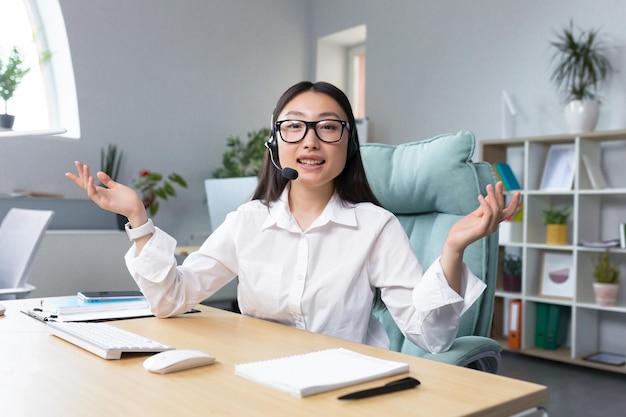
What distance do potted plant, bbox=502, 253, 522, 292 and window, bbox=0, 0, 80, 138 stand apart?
119 inches

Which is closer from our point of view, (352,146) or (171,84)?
(352,146)

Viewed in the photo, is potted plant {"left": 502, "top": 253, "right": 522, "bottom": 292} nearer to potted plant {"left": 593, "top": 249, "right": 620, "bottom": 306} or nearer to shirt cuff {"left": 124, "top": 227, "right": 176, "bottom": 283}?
potted plant {"left": 593, "top": 249, "right": 620, "bottom": 306}

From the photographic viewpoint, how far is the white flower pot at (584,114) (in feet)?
11.6

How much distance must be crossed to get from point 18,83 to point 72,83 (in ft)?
1.52

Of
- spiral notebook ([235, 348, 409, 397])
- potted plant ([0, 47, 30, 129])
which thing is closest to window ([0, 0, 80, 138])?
potted plant ([0, 47, 30, 129])

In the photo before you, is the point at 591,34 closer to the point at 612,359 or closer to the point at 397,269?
the point at 612,359

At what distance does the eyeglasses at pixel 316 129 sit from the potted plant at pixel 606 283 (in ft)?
8.51

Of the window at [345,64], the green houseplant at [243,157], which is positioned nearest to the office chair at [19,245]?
the green houseplant at [243,157]

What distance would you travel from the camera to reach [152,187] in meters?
4.38

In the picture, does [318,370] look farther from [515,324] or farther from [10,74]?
[10,74]

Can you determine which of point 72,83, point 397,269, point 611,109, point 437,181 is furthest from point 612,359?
point 72,83

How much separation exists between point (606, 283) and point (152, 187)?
3.01 m


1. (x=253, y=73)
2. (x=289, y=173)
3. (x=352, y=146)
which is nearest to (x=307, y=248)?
(x=289, y=173)

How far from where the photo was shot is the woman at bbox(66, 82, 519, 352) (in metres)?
1.34
